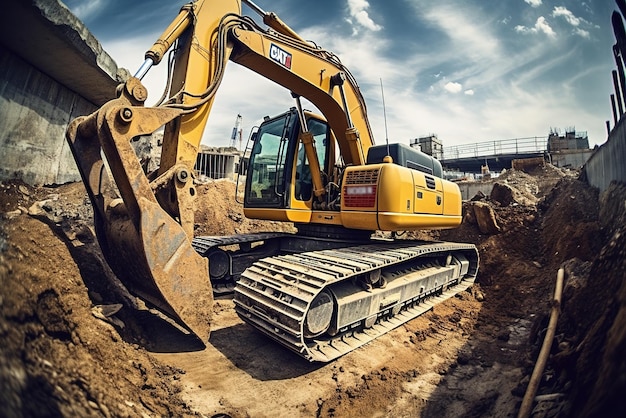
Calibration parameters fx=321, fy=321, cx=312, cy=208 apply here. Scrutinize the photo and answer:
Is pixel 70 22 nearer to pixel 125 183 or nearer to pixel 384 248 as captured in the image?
pixel 125 183

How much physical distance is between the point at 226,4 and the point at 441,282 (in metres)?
5.31

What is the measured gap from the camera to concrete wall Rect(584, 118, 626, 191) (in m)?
4.34

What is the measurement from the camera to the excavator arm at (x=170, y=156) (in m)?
2.92

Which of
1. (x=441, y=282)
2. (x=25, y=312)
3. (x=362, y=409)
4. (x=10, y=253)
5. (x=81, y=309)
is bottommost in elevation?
(x=362, y=409)

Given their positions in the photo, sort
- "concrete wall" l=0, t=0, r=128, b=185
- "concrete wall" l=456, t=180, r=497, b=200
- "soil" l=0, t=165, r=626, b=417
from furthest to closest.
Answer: "concrete wall" l=456, t=180, r=497, b=200
"concrete wall" l=0, t=0, r=128, b=185
"soil" l=0, t=165, r=626, b=417

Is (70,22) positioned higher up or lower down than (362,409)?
higher up

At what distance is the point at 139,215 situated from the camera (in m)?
2.91

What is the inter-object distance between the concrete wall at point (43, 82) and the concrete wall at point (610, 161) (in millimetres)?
7552

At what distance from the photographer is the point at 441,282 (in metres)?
5.57

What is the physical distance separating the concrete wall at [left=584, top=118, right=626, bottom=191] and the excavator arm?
186 inches

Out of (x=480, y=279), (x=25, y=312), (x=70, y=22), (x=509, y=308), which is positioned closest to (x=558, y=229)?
(x=480, y=279)

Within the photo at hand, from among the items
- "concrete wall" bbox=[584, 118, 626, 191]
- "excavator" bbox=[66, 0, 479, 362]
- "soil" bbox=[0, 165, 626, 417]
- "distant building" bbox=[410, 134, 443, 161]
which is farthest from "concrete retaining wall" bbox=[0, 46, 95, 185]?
"distant building" bbox=[410, 134, 443, 161]

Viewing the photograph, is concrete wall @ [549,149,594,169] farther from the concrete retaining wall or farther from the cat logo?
the concrete retaining wall

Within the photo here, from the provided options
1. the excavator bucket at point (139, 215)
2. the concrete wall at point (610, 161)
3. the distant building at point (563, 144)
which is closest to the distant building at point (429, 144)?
the distant building at point (563, 144)
